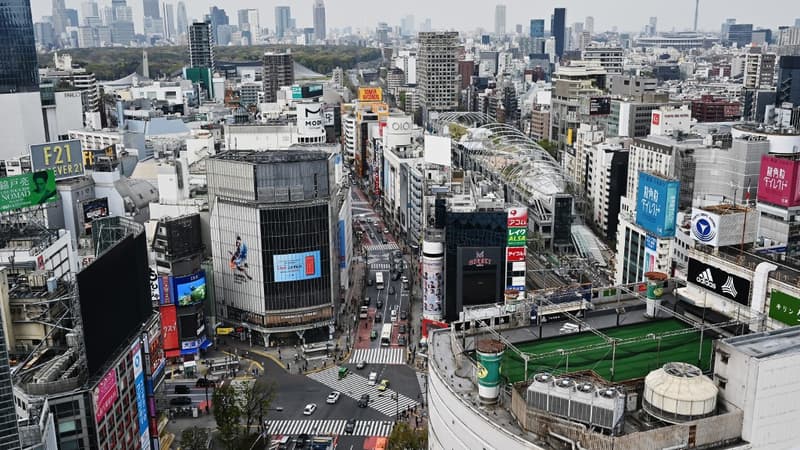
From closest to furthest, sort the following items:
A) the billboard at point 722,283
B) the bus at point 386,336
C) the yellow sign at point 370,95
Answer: the billboard at point 722,283 → the bus at point 386,336 → the yellow sign at point 370,95

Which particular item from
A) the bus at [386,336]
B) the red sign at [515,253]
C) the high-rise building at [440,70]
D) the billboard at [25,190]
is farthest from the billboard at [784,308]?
the high-rise building at [440,70]

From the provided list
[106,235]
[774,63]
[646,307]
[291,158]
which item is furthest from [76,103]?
[774,63]

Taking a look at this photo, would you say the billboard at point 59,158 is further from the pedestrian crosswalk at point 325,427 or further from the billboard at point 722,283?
the billboard at point 722,283

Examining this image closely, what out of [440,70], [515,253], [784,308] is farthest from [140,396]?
[440,70]

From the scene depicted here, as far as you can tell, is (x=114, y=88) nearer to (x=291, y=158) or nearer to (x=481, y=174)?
(x=481, y=174)

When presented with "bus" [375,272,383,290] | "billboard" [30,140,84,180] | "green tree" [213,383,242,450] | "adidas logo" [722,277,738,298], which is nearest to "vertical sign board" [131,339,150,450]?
"green tree" [213,383,242,450]

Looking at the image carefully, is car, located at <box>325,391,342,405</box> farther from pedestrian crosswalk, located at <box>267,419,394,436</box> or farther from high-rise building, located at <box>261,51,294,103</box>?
high-rise building, located at <box>261,51,294,103</box>

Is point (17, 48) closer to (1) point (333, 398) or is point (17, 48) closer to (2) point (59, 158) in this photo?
(2) point (59, 158)

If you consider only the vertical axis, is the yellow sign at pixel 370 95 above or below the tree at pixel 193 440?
above
